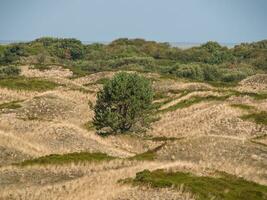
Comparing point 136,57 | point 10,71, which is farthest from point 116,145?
point 136,57

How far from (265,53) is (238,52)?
16.2m

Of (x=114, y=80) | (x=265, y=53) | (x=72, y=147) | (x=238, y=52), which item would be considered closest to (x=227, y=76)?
(x=265, y=53)

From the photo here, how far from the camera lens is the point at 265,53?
174875 millimetres

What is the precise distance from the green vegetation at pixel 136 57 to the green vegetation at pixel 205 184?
102 m

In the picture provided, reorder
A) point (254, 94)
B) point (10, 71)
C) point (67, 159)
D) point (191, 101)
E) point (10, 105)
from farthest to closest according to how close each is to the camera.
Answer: point (10, 71) → point (191, 101) → point (254, 94) → point (10, 105) → point (67, 159)

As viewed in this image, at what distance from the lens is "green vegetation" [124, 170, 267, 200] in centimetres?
2520

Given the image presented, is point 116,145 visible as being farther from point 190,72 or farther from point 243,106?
point 190,72

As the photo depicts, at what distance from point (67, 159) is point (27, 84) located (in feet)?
171

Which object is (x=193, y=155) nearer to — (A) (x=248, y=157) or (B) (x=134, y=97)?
(A) (x=248, y=157)

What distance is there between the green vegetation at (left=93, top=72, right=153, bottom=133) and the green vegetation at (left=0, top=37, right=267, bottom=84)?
75696 millimetres

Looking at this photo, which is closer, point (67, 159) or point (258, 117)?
point (67, 159)

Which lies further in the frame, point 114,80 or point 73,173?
point 114,80

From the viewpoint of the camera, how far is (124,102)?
180 feet

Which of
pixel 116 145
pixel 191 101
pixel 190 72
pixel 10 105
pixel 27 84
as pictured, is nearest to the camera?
pixel 116 145
